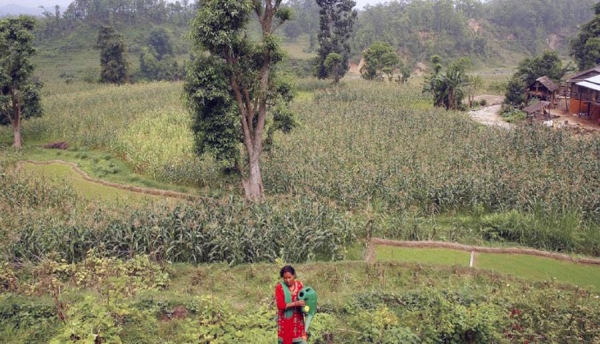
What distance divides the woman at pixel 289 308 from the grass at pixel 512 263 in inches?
235

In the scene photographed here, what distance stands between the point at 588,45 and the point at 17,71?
111 ft

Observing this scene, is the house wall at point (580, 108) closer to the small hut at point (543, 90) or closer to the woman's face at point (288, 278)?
the small hut at point (543, 90)

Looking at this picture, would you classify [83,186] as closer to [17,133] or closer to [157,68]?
[17,133]

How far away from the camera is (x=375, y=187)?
46.9 ft

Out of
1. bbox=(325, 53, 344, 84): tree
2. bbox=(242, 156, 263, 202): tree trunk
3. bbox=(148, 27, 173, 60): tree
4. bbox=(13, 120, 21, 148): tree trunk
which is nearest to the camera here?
bbox=(242, 156, 263, 202): tree trunk

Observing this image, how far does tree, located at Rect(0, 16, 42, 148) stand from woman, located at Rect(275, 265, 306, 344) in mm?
20343

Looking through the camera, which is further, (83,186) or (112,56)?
(112,56)

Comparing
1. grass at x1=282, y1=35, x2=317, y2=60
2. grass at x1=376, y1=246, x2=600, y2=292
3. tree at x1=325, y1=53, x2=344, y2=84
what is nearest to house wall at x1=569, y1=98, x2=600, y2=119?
tree at x1=325, y1=53, x2=344, y2=84

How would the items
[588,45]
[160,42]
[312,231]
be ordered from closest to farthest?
[312,231]
[588,45]
[160,42]

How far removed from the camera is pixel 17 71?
20844 mm

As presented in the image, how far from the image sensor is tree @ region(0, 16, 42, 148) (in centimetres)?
2034

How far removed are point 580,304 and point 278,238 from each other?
20.3 ft

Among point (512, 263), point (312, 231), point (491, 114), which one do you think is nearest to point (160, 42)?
point (491, 114)

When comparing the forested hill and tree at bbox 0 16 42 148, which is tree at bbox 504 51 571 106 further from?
the forested hill
